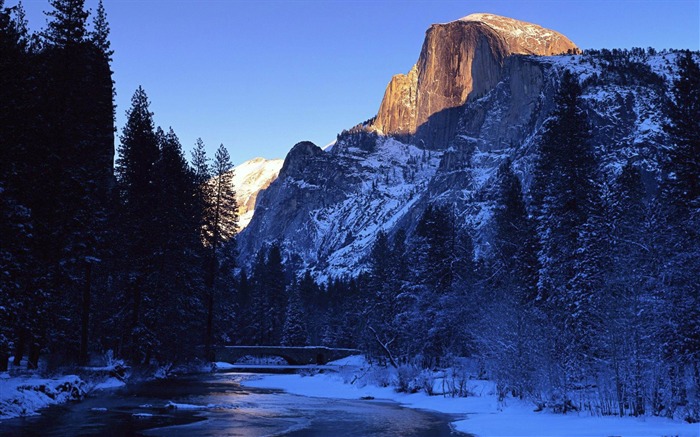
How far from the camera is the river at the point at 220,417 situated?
1819cm

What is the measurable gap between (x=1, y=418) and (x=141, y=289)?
76.0 feet

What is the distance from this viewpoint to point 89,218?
98.2 ft

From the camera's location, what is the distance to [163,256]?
4250 cm

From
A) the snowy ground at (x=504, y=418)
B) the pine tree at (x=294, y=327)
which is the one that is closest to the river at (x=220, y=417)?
the snowy ground at (x=504, y=418)

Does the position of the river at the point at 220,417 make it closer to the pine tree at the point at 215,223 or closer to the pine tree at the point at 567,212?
the pine tree at the point at 567,212

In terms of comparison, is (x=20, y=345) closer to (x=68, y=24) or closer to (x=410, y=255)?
(x=68, y=24)

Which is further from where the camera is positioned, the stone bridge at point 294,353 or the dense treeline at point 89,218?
the stone bridge at point 294,353

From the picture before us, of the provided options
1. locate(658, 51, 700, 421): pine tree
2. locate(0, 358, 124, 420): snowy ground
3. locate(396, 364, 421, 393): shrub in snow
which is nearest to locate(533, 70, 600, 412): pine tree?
locate(658, 51, 700, 421): pine tree

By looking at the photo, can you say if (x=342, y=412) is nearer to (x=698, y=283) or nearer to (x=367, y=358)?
(x=698, y=283)

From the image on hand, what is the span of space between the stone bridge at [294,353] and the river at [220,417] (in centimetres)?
3657

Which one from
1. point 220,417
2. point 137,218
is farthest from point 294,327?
point 220,417

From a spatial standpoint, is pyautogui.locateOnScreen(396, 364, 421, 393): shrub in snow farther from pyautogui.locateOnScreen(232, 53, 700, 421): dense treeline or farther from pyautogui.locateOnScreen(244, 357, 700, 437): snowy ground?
pyautogui.locateOnScreen(244, 357, 700, 437): snowy ground

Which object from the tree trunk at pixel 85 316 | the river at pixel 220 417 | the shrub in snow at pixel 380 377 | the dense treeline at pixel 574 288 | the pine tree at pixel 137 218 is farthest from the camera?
the pine tree at pixel 137 218

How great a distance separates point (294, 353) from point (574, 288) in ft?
157
